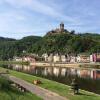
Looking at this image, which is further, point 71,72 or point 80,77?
point 71,72

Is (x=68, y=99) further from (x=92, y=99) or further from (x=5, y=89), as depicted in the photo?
(x=5, y=89)

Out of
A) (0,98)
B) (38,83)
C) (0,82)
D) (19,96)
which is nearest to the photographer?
(0,98)

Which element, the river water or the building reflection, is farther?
the building reflection

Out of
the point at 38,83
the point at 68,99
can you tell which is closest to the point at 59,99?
the point at 68,99

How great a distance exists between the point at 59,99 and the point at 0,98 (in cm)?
655

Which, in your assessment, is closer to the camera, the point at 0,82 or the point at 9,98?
the point at 9,98

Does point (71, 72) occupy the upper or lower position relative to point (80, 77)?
upper

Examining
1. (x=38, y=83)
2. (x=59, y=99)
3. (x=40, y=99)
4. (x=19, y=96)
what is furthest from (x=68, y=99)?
(x=38, y=83)

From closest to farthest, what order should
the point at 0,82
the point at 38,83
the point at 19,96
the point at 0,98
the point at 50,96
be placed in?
the point at 0,98 → the point at 19,96 → the point at 0,82 → the point at 50,96 → the point at 38,83

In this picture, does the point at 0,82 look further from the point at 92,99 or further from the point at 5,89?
the point at 92,99

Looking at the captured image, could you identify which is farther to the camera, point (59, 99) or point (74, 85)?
point (74, 85)

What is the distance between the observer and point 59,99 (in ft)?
99.6

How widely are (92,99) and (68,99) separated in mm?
2397

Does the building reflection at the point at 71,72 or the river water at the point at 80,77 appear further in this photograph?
the building reflection at the point at 71,72
